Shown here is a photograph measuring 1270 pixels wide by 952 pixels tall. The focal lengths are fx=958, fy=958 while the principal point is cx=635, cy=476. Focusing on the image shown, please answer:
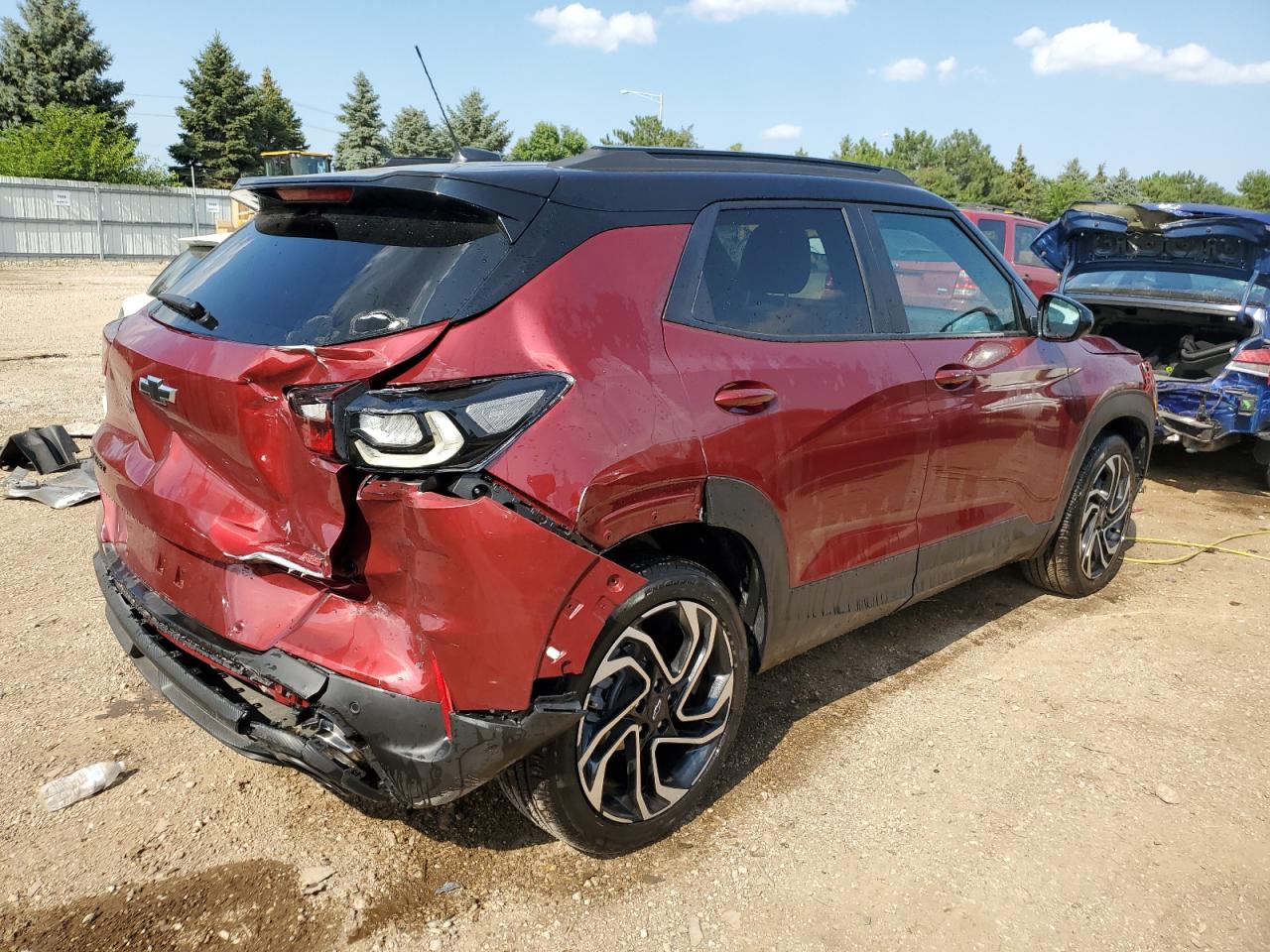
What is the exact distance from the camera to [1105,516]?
485cm

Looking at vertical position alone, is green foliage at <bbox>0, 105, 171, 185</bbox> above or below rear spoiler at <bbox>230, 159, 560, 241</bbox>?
above

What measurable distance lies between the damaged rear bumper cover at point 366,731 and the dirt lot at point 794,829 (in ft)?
1.61

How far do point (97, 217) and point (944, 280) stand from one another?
31.8m

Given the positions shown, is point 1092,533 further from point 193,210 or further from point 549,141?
point 549,141

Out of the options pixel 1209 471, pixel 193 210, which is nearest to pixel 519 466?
pixel 1209 471

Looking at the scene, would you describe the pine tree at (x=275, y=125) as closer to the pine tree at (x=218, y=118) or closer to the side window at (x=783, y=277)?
the pine tree at (x=218, y=118)

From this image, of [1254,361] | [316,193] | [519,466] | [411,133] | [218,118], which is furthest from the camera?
[411,133]

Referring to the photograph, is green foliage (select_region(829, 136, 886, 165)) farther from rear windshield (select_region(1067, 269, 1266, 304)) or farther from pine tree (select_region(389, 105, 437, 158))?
rear windshield (select_region(1067, 269, 1266, 304))

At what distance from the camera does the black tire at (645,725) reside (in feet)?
8.05

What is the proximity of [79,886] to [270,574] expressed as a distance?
105 cm

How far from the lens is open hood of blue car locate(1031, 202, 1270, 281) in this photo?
646cm

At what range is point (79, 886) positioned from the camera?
255 cm

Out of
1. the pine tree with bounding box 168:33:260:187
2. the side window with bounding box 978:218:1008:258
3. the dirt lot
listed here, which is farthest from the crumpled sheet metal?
the pine tree with bounding box 168:33:260:187

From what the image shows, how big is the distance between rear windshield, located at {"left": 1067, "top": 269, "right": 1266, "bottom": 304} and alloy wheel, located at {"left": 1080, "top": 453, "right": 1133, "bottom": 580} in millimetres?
2936
